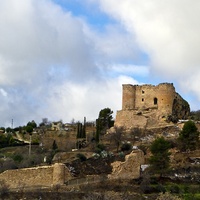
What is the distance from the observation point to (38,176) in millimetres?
44188

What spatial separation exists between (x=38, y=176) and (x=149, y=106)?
27906 millimetres

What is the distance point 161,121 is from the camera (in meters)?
67.2

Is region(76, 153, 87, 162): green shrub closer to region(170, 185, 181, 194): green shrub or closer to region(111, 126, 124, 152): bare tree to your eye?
region(111, 126, 124, 152): bare tree

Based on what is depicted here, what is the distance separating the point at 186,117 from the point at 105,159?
25.3 m

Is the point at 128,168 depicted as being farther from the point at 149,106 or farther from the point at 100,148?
the point at 149,106

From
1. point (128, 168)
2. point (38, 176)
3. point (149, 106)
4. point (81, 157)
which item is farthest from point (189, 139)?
point (149, 106)

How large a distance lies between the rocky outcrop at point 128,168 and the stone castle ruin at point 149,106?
931 inches

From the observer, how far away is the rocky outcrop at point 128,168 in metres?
42.8

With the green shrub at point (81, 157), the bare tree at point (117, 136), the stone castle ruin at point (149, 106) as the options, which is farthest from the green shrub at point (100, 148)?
the stone castle ruin at point (149, 106)

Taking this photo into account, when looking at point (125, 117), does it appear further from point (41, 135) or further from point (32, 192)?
point (32, 192)

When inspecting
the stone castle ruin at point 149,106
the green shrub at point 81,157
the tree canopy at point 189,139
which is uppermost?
the stone castle ruin at point 149,106

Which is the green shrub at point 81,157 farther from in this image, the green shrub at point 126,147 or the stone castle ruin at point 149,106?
the stone castle ruin at point 149,106

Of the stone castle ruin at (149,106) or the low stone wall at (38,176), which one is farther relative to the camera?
the stone castle ruin at (149,106)

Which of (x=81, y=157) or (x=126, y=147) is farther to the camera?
(x=126, y=147)
